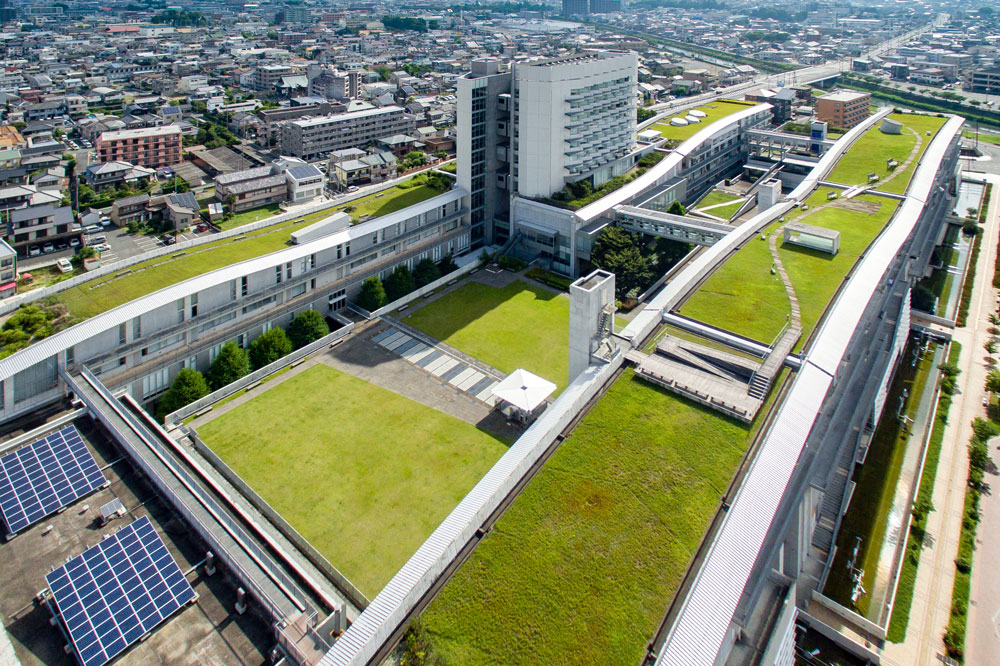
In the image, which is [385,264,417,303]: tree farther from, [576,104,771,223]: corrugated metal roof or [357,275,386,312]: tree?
[576,104,771,223]: corrugated metal roof

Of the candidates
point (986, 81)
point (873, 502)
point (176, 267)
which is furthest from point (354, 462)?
point (986, 81)

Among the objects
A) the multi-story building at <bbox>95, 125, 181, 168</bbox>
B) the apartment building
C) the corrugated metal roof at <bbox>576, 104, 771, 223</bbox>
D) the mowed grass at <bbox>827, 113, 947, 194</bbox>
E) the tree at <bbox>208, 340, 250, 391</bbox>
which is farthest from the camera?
the multi-story building at <bbox>95, 125, 181, 168</bbox>

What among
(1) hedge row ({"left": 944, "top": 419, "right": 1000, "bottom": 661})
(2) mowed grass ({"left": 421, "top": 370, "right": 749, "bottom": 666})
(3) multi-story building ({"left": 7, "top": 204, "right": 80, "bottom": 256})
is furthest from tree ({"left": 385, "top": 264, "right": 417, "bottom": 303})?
(3) multi-story building ({"left": 7, "top": 204, "right": 80, "bottom": 256})

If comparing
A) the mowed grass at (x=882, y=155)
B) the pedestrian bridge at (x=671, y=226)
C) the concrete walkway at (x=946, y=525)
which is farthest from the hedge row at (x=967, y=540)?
the mowed grass at (x=882, y=155)

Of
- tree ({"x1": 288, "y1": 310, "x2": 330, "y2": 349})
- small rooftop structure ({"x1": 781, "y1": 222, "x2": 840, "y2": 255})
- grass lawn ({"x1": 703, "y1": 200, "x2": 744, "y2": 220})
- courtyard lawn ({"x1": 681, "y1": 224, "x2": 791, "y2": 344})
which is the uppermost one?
small rooftop structure ({"x1": 781, "y1": 222, "x2": 840, "y2": 255})

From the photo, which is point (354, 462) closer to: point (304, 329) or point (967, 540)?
point (304, 329)

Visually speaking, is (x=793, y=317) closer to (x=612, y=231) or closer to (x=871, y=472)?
(x=871, y=472)
